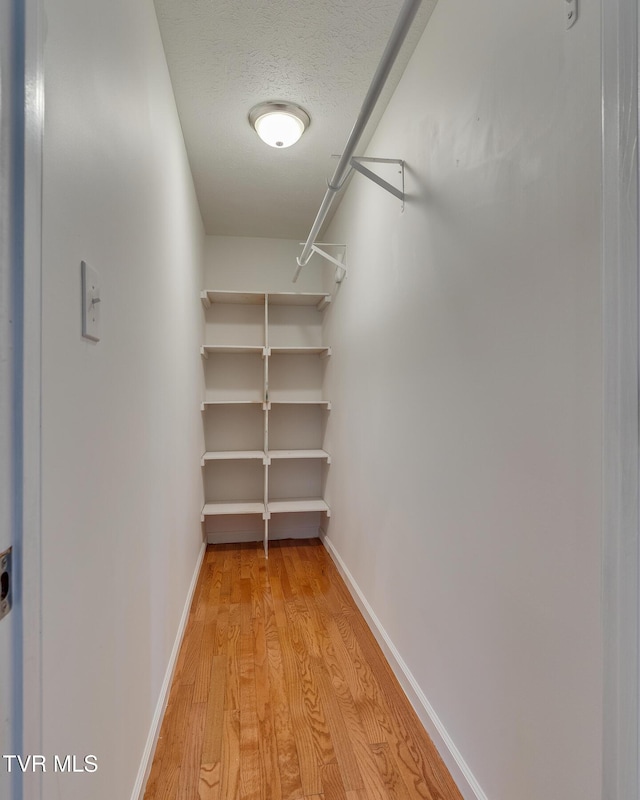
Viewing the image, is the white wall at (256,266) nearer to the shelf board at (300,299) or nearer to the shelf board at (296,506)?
the shelf board at (300,299)

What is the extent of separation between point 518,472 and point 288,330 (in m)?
2.75

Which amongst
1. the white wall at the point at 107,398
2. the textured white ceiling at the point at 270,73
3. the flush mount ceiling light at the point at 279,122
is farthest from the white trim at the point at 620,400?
the flush mount ceiling light at the point at 279,122

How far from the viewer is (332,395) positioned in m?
3.14

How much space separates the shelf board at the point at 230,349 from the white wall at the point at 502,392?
1535mm

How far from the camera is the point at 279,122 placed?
6.51 feet

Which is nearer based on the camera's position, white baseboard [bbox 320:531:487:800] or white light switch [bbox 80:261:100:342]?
white light switch [bbox 80:261:100:342]

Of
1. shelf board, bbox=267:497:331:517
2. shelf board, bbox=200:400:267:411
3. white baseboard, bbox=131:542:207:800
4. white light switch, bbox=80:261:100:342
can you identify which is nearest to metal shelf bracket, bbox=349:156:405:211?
white light switch, bbox=80:261:100:342

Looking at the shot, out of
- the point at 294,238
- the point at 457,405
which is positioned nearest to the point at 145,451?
the point at 457,405

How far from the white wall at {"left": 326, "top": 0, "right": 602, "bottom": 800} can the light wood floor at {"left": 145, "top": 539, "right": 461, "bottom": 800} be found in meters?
0.18

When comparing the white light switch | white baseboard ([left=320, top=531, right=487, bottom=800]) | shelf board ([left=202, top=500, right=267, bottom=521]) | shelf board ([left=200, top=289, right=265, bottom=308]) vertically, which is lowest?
white baseboard ([left=320, top=531, right=487, bottom=800])

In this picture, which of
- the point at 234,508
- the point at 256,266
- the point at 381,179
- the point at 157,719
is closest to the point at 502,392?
the point at 381,179

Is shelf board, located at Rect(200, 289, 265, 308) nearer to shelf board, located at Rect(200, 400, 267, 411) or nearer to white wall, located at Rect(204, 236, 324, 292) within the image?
white wall, located at Rect(204, 236, 324, 292)

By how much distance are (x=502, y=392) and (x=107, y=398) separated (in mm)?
973

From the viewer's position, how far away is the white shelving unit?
339 cm
